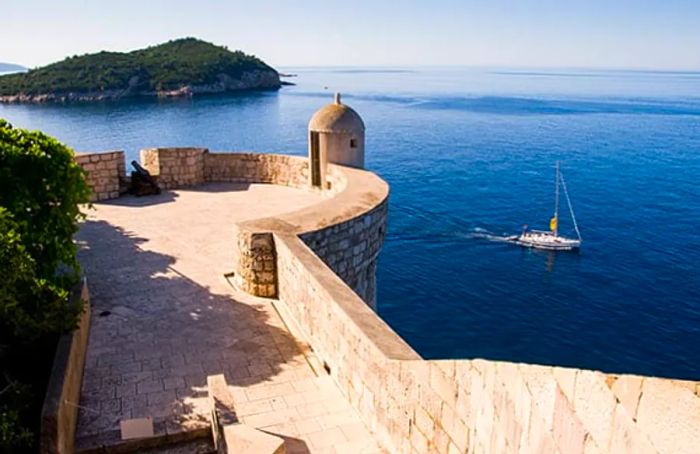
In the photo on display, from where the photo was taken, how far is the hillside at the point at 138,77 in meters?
105

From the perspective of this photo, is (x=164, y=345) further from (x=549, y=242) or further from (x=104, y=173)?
(x=549, y=242)

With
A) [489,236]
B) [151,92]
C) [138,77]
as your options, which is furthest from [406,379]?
[138,77]

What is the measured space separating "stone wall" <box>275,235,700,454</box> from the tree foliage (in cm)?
11231

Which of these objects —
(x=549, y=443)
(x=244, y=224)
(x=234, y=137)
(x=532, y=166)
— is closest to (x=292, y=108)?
(x=234, y=137)

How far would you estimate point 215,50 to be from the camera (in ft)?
485

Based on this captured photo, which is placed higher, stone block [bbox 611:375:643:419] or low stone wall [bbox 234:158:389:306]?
stone block [bbox 611:375:643:419]

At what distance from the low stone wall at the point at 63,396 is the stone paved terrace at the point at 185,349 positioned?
188 mm

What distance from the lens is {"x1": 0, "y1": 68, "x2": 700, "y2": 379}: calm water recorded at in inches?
925

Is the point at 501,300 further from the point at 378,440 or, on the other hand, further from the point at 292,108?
the point at 292,108

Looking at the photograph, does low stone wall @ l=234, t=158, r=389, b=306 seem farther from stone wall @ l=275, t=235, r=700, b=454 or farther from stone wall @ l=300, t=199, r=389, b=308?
stone wall @ l=275, t=235, r=700, b=454

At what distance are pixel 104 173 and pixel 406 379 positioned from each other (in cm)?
1167

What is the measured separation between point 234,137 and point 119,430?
6007 centimetres

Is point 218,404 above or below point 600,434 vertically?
below

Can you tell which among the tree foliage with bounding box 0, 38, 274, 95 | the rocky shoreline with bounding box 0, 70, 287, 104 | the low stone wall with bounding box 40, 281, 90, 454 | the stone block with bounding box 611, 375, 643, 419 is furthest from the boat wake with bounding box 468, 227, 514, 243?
the tree foliage with bounding box 0, 38, 274, 95
